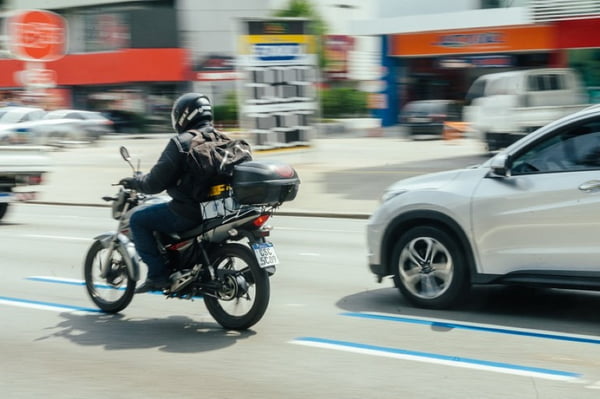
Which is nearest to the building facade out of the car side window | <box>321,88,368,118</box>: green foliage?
<box>321,88,368,118</box>: green foliage

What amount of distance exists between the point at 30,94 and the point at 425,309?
1993 centimetres

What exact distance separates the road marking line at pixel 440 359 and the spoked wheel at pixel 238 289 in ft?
1.26

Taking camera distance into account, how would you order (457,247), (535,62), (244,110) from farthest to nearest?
(535,62), (244,110), (457,247)

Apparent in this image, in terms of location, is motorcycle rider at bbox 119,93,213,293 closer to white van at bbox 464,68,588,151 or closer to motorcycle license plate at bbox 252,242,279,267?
motorcycle license plate at bbox 252,242,279,267

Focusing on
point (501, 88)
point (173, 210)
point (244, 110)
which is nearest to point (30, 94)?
point (244, 110)

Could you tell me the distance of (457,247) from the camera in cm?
708

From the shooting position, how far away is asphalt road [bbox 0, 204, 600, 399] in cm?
526

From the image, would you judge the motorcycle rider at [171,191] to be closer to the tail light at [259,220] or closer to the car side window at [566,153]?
the tail light at [259,220]

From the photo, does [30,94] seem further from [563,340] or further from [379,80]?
[563,340]

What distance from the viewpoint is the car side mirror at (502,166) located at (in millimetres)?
6812

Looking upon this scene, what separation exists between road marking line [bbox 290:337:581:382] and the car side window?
1.73m

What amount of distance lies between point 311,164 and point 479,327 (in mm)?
17032

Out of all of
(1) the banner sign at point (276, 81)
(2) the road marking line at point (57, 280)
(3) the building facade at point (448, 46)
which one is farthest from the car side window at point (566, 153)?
(3) the building facade at point (448, 46)

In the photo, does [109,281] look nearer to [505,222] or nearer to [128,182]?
[128,182]
